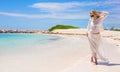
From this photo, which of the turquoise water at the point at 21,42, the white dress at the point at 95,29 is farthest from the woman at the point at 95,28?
the turquoise water at the point at 21,42

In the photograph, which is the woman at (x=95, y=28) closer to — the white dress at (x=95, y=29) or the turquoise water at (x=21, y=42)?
the white dress at (x=95, y=29)

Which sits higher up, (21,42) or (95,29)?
(95,29)

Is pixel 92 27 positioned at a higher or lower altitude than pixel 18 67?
higher

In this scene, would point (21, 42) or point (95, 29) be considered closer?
point (95, 29)

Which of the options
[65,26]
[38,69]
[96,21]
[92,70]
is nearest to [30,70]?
[38,69]

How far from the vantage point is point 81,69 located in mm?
8289

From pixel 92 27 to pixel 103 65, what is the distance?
1.26 metres

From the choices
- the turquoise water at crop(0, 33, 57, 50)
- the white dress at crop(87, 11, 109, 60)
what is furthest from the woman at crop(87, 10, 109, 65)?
the turquoise water at crop(0, 33, 57, 50)

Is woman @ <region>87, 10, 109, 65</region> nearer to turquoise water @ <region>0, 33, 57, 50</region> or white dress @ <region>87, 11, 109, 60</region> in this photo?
white dress @ <region>87, 11, 109, 60</region>

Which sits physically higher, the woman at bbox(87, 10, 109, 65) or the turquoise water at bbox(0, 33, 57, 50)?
the woman at bbox(87, 10, 109, 65)

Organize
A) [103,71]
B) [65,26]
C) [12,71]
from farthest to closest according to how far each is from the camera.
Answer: [65,26], [12,71], [103,71]

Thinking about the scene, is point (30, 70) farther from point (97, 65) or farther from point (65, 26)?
point (65, 26)

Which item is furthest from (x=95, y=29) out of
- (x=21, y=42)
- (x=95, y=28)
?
(x=21, y=42)

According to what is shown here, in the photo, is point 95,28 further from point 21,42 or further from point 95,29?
point 21,42
